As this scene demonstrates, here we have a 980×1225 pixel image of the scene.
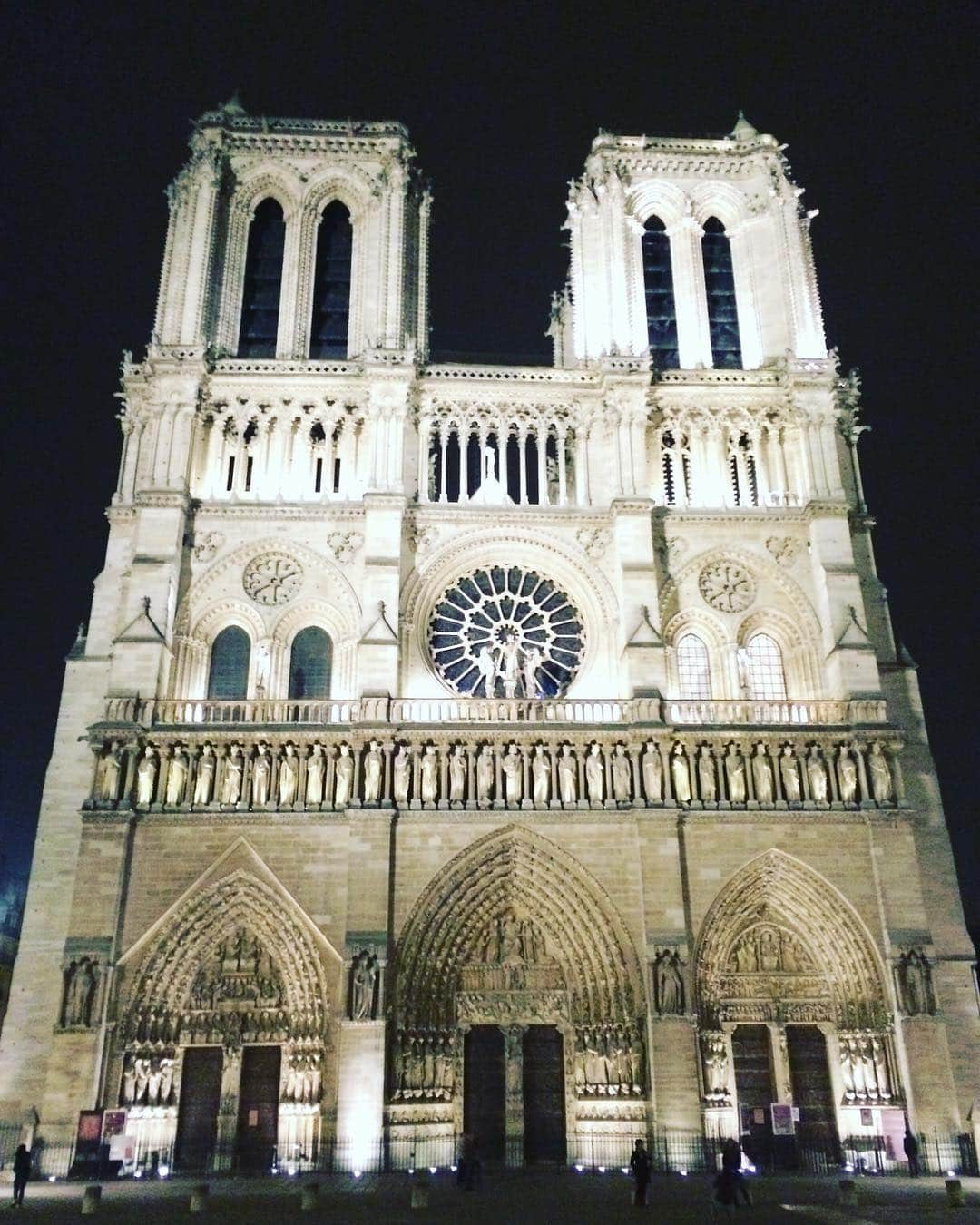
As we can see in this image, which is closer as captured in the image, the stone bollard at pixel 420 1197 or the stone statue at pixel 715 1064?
the stone bollard at pixel 420 1197

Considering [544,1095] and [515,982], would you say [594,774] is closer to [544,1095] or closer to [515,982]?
[515,982]

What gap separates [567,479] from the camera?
2644cm

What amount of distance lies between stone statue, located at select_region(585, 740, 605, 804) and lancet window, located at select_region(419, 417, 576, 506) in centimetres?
622

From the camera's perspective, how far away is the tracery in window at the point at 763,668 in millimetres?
24234

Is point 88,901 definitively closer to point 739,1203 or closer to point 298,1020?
point 298,1020

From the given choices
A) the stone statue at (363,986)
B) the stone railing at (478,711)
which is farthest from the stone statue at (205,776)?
the stone statue at (363,986)

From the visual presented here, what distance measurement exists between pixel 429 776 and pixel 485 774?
43.4 inches

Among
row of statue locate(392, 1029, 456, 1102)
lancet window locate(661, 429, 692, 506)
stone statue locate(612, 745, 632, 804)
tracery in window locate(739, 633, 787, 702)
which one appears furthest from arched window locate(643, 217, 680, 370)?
row of statue locate(392, 1029, 456, 1102)

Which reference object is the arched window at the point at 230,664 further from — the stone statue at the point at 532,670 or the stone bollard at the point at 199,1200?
the stone bollard at the point at 199,1200

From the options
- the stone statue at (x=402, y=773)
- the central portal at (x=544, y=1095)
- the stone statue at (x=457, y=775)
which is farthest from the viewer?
the stone statue at (x=457, y=775)

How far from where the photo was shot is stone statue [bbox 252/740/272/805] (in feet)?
Answer: 69.3

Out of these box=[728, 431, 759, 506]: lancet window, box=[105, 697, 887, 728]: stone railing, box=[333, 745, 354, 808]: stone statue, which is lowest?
box=[333, 745, 354, 808]: stone statue

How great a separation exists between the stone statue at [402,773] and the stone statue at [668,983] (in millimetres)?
5686

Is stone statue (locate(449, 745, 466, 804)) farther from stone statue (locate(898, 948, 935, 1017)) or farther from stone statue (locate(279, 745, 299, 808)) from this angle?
stone statue (locate(898, 948, 935, 1017))
